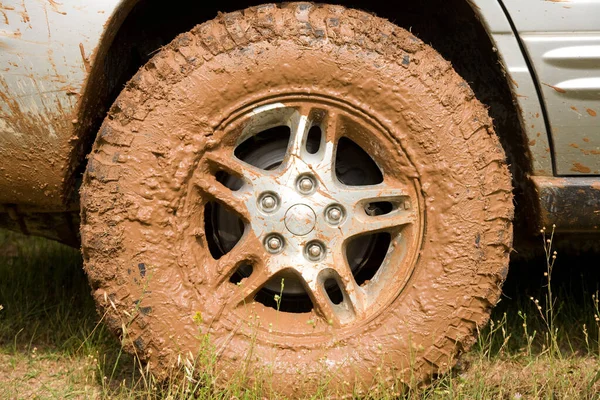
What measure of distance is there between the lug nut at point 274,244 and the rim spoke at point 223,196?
98mm

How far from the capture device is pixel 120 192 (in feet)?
7.27

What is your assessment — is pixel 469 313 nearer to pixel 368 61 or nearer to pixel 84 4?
pixel 368 61

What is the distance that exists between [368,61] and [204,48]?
509mm

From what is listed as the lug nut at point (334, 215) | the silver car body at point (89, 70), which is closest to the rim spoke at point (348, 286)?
the lug nut at point (334, 215)

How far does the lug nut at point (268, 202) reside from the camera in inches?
91.2

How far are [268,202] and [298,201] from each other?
3.8 inches

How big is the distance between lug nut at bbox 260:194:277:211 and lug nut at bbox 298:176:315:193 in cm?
9

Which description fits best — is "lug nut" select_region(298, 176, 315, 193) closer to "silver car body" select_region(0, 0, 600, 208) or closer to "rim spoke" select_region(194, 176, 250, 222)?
"rim spoke" select_region(194, 176, 250, 222)

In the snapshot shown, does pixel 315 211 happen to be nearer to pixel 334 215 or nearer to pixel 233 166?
pixel 334 215

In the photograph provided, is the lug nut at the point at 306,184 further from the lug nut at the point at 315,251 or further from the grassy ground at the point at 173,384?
the grassy ground at the point at 173,384

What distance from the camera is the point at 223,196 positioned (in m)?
2.29

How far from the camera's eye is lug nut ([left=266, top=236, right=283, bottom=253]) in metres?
2.32

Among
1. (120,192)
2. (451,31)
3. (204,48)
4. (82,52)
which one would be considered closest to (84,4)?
(82,52)

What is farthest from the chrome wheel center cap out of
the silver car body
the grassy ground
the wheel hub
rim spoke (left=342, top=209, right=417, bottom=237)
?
the silver car body
